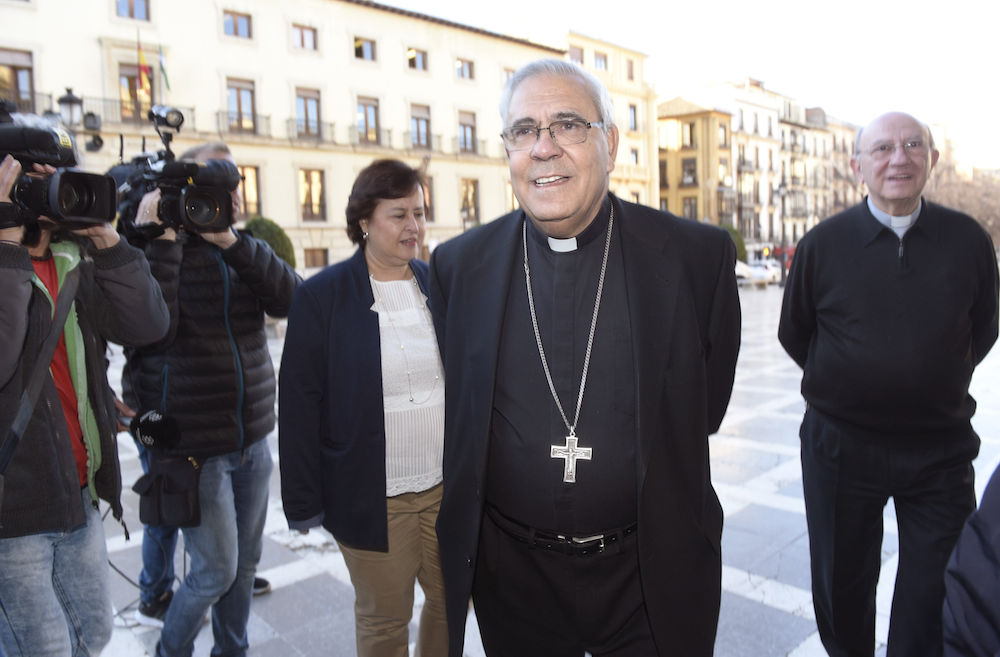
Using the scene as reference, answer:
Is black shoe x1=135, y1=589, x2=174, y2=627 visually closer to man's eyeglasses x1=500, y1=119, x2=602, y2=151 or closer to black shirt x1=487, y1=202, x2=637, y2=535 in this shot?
black shirt x1=487, y1=202, x2=637, y2=535

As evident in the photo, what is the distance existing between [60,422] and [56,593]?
47 centimetres

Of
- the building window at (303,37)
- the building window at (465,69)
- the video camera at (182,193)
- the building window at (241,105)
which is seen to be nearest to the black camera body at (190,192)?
the video camera at (182,193)

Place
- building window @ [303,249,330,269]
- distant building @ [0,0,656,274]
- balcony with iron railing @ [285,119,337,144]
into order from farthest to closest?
building window @ [303,249,330,269] < balcony with iron railing @ [285,119,337,144] < distant building @ [0,0,656,274]

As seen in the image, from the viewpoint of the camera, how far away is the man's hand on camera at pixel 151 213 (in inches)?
105

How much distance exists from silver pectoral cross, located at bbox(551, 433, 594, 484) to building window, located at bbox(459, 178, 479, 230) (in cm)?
3222

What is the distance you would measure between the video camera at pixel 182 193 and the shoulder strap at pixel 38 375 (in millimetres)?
502

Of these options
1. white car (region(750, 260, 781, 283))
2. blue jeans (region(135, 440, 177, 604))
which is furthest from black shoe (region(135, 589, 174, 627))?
white car (region(750, 260, 781, 283))

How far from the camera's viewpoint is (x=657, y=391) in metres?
1.80

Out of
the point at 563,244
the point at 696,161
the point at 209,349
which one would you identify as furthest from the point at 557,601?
the point at 696,161

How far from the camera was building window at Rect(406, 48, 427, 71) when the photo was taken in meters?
31.9

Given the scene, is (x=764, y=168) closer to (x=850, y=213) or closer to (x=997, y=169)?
(x=997, y=169)

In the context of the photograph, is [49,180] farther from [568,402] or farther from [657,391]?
[657,391]

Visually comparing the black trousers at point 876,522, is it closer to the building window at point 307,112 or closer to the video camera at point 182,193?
the video camera at point 182,193

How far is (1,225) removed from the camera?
6.28 ft
